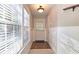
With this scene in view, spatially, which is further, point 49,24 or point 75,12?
point 49,24

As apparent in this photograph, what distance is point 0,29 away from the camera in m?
1.08

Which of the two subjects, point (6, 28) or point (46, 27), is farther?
point (46, 27)

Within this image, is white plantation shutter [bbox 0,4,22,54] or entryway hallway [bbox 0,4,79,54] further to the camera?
entryway hallway [bbox 0,4,79,54]

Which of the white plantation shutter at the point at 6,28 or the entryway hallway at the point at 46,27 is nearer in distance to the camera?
the white plantation shutter at the point at 6,28

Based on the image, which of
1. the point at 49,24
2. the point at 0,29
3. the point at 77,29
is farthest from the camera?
the point at 49,24
